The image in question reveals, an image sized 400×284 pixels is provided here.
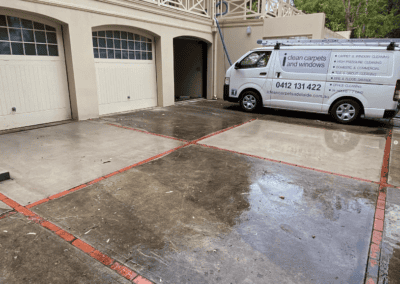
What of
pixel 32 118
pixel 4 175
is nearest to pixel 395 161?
pixel 4 175

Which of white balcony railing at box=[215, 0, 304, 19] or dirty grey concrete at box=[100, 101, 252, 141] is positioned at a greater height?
white balcony railing at box=[215, 0, 304, 19]

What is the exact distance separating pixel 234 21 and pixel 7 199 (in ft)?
37.9

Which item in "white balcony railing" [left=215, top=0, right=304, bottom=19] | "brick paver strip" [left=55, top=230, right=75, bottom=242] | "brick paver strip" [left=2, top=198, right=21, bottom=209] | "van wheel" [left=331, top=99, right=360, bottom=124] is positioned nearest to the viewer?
"brick paver strip" [left=55, top=230, right=75, bottom=242]

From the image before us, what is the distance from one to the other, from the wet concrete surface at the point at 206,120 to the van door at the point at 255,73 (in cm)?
90

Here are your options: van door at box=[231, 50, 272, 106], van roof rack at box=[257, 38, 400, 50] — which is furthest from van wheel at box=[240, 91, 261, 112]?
van roof rack at box=[257, 38, 400, 50]

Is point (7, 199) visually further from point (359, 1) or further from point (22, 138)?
point (359, 1)

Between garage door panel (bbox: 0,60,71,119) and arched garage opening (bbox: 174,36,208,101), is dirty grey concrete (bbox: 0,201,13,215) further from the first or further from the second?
arched garage opening (bbox: 174,36,208,101)

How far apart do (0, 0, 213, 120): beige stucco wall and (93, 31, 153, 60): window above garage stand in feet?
1.35

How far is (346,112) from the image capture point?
809 cm

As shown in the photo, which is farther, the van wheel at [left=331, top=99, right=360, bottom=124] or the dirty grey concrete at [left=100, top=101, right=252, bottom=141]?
the van wheel at [left=331, top=99, right=360, bottom=124]

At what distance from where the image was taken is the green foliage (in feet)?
82.5

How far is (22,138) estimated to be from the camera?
20.2 ft

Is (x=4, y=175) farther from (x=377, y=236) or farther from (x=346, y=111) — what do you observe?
(x=346, y=111)

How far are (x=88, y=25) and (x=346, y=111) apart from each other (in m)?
7.83
